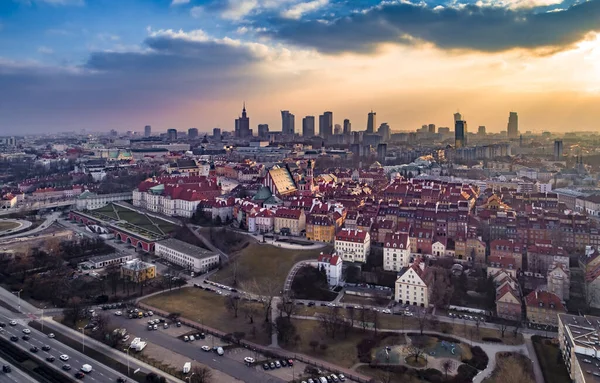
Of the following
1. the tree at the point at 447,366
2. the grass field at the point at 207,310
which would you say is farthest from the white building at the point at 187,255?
the tree at the point at 447,366

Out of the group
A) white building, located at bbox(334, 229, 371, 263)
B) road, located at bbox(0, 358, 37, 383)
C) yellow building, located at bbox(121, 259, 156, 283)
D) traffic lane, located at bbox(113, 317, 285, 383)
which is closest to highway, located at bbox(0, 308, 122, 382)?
road, located at bbox(0, 358, 37, 383)

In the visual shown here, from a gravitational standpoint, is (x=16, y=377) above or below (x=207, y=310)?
below

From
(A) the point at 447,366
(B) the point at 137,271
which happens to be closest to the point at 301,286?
(B) the point at 137,271

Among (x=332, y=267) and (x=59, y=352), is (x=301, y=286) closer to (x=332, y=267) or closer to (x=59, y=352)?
(x=332, y=267)

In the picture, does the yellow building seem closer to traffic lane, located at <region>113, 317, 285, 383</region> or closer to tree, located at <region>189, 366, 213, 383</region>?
traffic lane, located at <region>113, 317, 285, 383</region>

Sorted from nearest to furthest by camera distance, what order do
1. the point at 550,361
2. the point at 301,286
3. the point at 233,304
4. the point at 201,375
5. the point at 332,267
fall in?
the point at 201,375 → the point at 550,361 → the point at 233,304 → the point at 301,286 → the point at 332,267

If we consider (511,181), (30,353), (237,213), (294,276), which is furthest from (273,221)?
(511,181)

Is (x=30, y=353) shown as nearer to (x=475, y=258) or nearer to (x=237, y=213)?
(x=237, y=213)

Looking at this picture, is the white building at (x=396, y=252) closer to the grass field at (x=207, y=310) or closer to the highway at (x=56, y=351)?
the grass field at (x=207, y=310)
